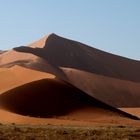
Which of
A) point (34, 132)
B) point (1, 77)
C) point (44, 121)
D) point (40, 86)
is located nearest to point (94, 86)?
point (1, 77)

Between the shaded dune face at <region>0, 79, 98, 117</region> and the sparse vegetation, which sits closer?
the sparse vegetation

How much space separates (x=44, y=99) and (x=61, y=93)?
149 cm

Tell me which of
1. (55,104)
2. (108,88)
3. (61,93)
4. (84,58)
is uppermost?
(84,58)

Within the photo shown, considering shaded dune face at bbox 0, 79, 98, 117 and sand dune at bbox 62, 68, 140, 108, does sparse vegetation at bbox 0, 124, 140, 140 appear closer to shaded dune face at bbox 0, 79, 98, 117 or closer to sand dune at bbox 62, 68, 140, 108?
shaded dune face at bbox 0, 79, 98, 117

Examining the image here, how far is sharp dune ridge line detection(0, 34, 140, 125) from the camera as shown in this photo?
31984 mm

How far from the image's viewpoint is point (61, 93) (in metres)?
35.8

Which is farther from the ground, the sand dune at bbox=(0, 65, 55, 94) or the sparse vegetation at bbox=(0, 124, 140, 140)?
the sand dune at bbox=(0, 65, 55, 94)

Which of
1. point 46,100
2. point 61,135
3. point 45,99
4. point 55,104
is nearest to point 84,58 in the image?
point 45,99

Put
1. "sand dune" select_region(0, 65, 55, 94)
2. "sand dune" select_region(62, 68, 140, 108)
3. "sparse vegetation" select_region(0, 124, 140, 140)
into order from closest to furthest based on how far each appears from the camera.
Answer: "sparse vegetation" select_region(0, 124, 140, 140) → "sand dune" select_region(0, 65, 55, 94) → "sand dune" select_region(62, 68, 140, 108)

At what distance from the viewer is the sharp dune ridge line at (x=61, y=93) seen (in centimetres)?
3198

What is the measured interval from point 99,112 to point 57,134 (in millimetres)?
14077

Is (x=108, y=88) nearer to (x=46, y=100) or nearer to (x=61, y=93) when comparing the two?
(x=61, y=93)

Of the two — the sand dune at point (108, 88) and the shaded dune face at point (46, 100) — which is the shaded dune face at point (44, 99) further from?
the sand dune at point (108, 88)

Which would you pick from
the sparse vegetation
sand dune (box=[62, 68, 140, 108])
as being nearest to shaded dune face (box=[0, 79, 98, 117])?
the sparse vegetation
